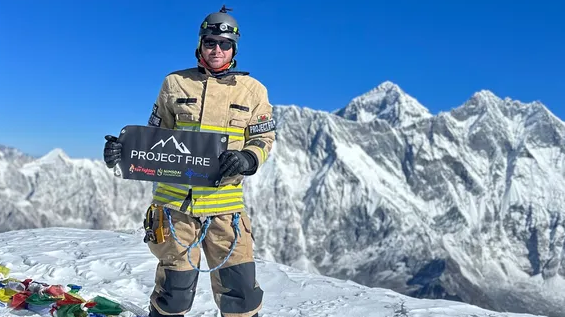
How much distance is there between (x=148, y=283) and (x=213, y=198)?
22.7ft

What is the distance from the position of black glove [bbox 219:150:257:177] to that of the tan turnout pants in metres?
0.91

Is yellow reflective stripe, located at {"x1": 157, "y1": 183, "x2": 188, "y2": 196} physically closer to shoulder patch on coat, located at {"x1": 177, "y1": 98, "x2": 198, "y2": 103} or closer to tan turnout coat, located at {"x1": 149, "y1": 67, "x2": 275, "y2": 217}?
tan turnout coat, located at {"x1": 149, "y1": 67, "x2": 275, "y2": 217}

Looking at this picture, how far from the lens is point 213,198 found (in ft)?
23.3

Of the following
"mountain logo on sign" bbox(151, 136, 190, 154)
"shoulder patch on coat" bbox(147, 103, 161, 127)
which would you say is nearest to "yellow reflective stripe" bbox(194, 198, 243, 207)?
"mountain logo on sign" bbox(151, 136, 190, 154)

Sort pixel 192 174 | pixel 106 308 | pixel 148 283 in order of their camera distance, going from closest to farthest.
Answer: pixel 192 174 < pixel 106 308 < pixel 148 283

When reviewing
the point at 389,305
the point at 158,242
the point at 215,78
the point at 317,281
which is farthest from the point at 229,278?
the point at 317,281

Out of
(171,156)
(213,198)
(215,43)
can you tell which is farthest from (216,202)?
(215,43)

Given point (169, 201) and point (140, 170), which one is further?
point (169, 201)

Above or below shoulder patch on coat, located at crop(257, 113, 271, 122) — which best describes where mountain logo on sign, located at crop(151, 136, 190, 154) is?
below

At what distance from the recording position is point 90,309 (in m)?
9.51

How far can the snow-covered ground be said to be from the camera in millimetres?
11812

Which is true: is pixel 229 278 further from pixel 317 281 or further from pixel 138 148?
pixel 317 281

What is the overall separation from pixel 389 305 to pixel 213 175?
7.35 metres

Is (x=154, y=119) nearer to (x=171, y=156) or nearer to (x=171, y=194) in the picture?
(x=171, y=156)
